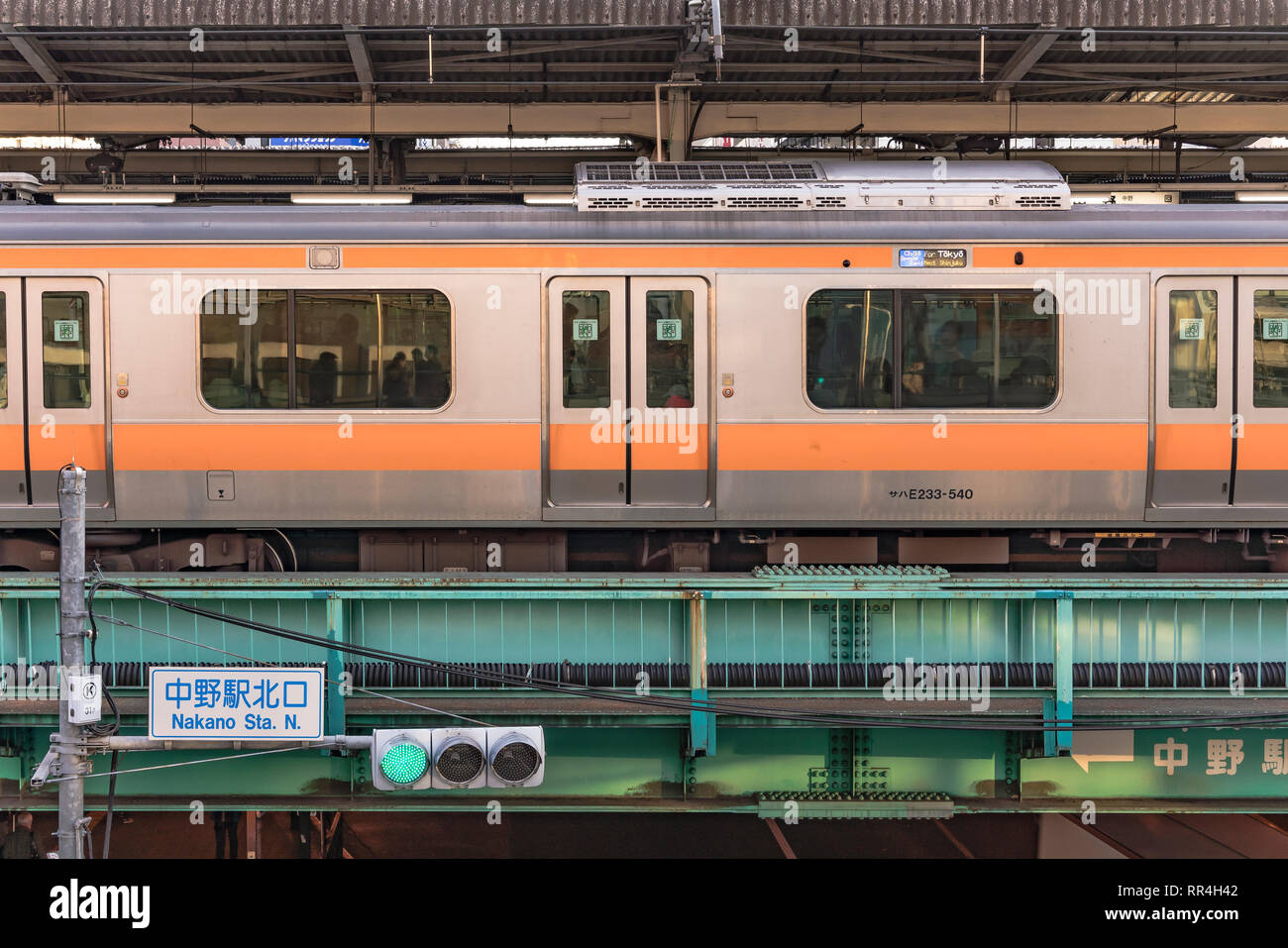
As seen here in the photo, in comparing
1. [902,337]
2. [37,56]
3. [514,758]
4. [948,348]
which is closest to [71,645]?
[514,758]

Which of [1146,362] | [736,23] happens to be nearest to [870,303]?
[1146,362]

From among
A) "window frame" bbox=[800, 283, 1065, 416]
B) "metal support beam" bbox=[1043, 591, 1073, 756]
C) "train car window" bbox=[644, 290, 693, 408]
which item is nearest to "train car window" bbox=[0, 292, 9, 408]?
"train car window" bbox=[644, 290, 693, 408]

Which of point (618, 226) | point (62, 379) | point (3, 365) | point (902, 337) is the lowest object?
point (62, 379)

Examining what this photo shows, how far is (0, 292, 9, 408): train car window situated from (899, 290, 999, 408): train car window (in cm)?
714

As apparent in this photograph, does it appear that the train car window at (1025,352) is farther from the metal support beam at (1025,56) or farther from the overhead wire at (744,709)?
the metal support beam at (1025,56)

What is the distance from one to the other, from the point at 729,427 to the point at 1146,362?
3375mm

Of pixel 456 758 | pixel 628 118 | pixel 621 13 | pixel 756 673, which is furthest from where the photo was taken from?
pixel 628 118

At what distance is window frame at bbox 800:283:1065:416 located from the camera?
759 centimetres

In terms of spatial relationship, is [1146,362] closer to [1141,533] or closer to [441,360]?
[1141,533]

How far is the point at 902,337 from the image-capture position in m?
7.64

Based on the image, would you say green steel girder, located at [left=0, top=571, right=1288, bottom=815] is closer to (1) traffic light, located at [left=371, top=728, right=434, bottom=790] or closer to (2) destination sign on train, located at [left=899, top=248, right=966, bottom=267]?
(1) traffic light, located at [left=371, top=728, right=434, bottom=790]

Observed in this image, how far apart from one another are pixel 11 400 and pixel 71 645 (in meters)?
Result: 4.23

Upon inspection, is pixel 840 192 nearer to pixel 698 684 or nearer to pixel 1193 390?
pixel 1193 390

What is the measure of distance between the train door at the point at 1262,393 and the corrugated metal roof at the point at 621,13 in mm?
3663
